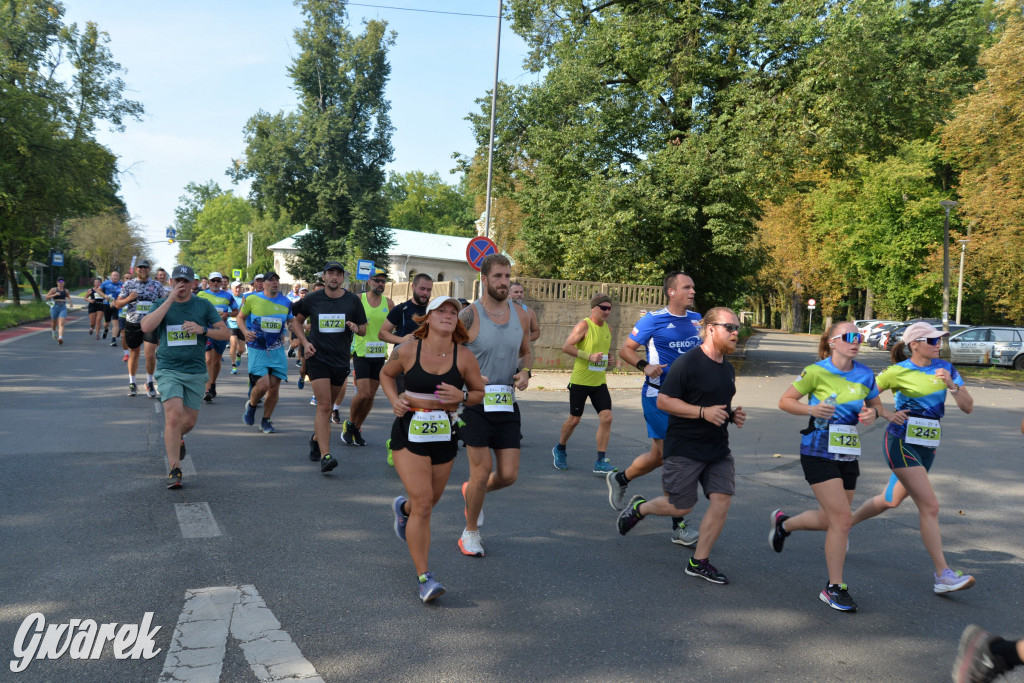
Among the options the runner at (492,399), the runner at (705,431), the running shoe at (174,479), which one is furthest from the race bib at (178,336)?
the runner at (705,431)

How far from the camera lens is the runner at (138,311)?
12.3m

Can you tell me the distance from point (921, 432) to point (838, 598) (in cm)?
132

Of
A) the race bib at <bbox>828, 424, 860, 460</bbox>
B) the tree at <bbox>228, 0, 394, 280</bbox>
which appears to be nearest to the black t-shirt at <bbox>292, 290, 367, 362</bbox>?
the race bib at <bbox>828, 424, 860, 460</bbox>

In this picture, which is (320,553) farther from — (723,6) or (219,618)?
(723,6)

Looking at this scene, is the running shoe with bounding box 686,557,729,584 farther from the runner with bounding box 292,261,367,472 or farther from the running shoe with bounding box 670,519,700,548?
the runner with bounding box 292,261,367,472

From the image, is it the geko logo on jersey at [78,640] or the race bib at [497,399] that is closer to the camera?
the geko logo on jersey at [78,640]

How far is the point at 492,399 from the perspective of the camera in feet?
17.7

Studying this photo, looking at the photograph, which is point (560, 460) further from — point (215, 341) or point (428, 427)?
point (215, 341)

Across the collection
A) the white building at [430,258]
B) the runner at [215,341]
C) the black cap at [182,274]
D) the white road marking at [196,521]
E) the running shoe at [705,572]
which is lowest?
the white road marking at [196,521]

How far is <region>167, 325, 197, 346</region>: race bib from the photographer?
7137 millimetres

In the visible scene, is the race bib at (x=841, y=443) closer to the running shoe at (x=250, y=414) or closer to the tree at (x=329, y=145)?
the running shoe at (x=250, y=414)

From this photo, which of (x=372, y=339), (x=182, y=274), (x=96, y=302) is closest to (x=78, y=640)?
(x=182, y=274)

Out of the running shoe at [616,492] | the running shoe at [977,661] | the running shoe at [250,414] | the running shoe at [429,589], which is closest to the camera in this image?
the running shoe at [977,661]

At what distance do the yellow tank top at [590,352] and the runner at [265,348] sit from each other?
359cm
